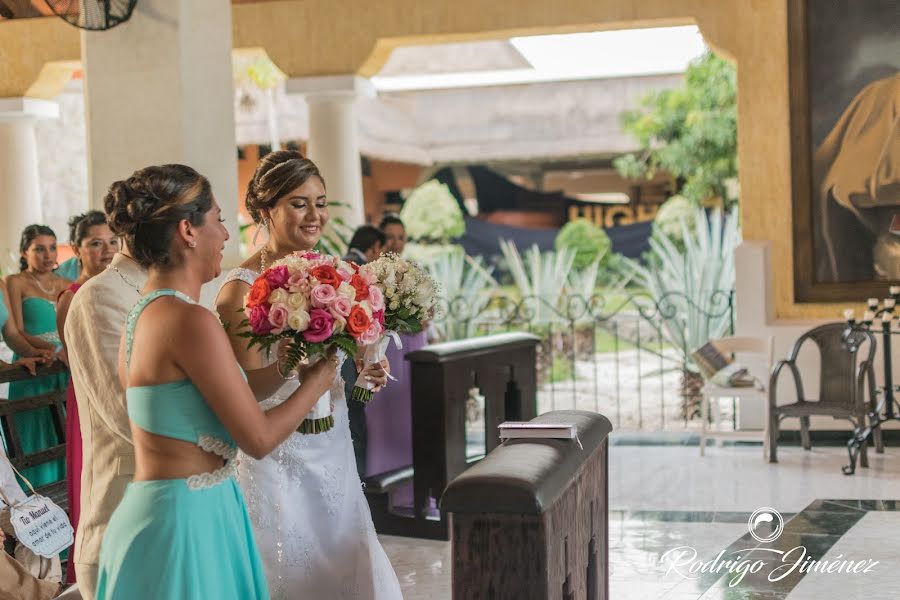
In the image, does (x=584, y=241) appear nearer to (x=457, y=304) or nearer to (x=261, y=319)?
(x=457, y=304)

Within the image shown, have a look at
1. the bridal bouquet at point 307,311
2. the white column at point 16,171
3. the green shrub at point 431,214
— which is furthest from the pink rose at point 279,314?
the green shrub at point 431,214

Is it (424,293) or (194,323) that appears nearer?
(194,323)

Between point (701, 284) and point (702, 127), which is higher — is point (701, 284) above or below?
below

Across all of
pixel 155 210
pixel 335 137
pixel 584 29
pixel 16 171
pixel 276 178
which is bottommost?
pixel 155 210

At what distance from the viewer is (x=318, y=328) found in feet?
9.36

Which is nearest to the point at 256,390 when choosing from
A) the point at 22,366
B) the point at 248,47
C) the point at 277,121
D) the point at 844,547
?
the point at 22,366

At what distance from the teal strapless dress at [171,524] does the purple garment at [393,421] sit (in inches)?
166

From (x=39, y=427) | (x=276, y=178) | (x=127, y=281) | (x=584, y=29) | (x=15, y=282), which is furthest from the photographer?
(x=584, y=29)

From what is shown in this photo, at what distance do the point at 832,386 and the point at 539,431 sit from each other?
18.6ft

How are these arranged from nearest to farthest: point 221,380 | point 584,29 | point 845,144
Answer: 1. point 221,380
2. point 845,144
3. point 584,29

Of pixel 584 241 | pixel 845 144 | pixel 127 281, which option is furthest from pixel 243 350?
pixel 584 241

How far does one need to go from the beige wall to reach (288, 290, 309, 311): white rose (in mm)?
7524

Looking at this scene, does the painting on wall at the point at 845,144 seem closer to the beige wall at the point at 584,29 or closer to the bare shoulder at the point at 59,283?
the beige wall at the point at 584,29

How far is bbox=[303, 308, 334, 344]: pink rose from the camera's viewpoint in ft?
9.36
